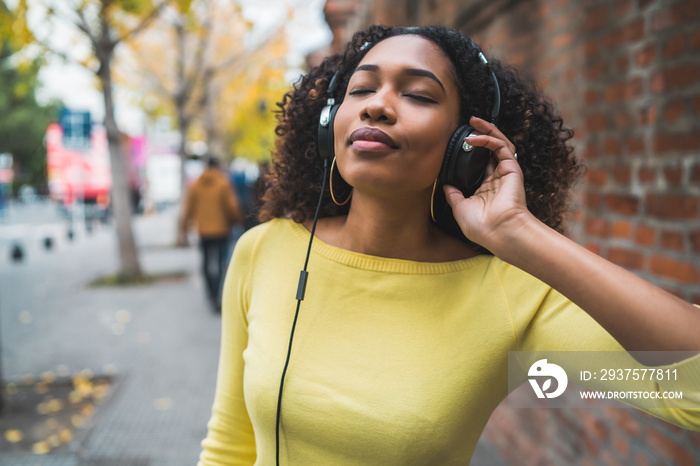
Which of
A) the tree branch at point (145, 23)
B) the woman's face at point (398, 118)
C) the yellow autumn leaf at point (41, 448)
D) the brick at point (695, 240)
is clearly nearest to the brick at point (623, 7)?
the brick at point (695, 240)

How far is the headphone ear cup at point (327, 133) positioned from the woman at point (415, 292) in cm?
6

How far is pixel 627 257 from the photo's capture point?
252cm

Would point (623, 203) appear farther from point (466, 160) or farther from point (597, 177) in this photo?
point (466, 160)

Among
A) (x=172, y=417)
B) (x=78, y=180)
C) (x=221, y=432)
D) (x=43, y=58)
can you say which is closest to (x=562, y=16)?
(x=221, y=432)

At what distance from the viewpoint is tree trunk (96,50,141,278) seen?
30.6ft

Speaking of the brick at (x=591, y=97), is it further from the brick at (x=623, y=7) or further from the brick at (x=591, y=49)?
the brick at (x=623, y=7)

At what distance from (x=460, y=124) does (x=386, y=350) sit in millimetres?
640

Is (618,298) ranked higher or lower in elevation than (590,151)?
lower

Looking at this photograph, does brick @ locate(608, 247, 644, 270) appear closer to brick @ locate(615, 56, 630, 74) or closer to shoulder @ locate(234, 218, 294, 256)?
brick @ locate(615, 56, 630, 74)

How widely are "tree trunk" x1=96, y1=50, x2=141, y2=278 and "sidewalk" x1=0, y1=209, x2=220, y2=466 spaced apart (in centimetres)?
67

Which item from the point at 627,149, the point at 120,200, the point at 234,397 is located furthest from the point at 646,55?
the point at 120,200

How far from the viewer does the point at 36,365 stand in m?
5.38

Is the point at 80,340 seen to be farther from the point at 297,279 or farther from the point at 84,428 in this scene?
the point at 297,279

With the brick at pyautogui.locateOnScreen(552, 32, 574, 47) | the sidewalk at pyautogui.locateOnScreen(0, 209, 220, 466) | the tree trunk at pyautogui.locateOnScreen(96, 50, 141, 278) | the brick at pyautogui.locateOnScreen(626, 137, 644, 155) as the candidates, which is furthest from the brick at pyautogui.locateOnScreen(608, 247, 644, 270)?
the tree trunk at pyautogui.locateOnScreen(96, 50, 141, 278)
